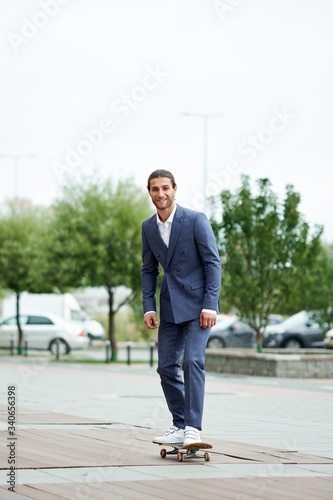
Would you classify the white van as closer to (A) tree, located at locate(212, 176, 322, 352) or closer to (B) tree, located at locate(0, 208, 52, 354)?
(B) tree, located at locate(0, 208, 52, 354)

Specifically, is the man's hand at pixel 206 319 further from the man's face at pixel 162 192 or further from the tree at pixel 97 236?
the tree at pixel 97 236

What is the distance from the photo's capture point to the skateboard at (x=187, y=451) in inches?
245

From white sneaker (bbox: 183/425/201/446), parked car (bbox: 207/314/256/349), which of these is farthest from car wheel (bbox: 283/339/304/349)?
white sneaker (bbox: 183/425/201/446)

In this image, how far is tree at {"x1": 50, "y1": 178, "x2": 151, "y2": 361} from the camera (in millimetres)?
26797

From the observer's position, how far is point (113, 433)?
805 centimetres

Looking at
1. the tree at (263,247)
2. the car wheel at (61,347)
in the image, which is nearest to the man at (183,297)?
the tree at (263,247)

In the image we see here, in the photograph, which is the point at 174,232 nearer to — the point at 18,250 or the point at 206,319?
the point at 206,319

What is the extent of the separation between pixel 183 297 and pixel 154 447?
A: 50.1 inches

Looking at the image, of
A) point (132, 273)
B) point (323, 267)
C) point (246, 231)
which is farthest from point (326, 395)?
point (323, 267)

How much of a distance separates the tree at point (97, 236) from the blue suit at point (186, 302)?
1990 centimetres

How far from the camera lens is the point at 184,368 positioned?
254 inches

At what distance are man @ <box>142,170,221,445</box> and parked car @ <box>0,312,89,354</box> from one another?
25808 mm

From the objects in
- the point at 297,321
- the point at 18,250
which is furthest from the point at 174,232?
the point at 18,250

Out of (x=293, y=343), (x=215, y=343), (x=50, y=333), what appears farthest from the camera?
(x=50, y=333)
